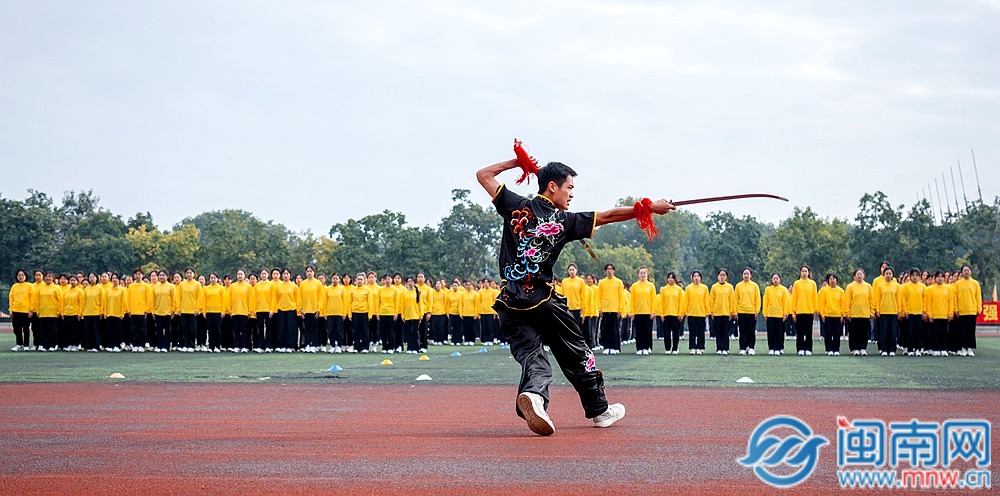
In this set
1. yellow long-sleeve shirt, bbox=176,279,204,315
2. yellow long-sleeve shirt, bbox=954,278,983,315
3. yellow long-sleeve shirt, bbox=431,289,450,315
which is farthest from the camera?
yellow long-sleeve shirt, bbox=431,289,450,315

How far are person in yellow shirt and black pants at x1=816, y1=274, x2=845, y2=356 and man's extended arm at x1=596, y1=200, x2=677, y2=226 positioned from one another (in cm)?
1817

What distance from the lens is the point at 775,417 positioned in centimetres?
1038

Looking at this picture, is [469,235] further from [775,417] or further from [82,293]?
[775,417]

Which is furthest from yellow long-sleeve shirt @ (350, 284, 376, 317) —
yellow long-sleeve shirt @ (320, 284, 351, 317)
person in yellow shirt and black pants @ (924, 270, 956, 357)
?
person in yellow shirt and black pants @ (924, 270, 956, 357)

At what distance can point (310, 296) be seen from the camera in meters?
28.4

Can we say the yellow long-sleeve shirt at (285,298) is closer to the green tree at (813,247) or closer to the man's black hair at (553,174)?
the man's black hair at (553,174)

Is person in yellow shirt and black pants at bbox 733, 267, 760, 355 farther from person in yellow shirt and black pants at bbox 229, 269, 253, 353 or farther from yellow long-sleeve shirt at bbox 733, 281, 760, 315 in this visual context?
person in yellow shirt and black pants at bbox 229, 269, 253, 353

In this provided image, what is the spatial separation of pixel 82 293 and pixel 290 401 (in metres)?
18.7

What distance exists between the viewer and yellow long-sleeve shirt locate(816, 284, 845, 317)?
26.1 metres

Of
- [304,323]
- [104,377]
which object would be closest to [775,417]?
[104,377]

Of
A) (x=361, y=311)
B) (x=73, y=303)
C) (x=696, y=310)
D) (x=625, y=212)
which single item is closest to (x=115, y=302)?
(x=73, y=303)

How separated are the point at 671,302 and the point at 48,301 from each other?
50.6 ft

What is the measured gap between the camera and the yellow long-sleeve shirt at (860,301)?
25594 mm
